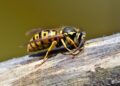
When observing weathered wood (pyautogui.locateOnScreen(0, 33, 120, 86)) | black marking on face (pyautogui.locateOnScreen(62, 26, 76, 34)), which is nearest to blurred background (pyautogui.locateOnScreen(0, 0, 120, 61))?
black marking on face (pyautogui.locateOnScreen(62, 26, 76, 34))

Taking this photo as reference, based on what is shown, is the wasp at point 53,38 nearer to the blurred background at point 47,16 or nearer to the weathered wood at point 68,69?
the weathered wood at point 68,69

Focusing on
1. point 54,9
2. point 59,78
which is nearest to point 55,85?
point 59,78

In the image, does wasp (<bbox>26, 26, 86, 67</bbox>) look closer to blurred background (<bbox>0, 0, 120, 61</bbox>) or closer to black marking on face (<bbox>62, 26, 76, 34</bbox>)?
black marking on face (<bbox>62, 26, 76, 34</bbox>)

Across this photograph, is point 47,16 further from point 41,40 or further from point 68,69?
point 68,69

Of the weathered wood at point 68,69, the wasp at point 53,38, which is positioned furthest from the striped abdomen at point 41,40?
the weathered wood at point 68,69

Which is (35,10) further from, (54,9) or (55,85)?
(55,85)
